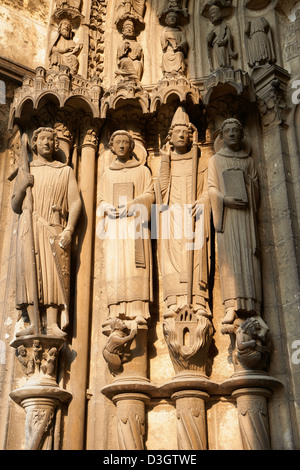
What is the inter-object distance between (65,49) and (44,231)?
2.52m

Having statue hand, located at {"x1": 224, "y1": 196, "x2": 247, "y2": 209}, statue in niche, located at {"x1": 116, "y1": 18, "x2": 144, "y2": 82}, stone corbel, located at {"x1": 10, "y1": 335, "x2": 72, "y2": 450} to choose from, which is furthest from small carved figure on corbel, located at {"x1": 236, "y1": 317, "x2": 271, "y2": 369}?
statue in niche, located at {"x1": 116, "y1": 18, "x2": 144, "y2": 82}

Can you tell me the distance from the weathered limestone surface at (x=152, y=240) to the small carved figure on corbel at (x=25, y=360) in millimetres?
91

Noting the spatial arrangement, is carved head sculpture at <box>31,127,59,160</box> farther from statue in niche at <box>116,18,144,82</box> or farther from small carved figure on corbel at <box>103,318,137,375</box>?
small carved figure on corbel at <box>103,318,137,375</box>

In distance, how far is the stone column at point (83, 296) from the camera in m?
5.28

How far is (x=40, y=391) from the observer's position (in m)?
5.12

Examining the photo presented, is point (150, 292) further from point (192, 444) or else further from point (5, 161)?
point (5, 161)

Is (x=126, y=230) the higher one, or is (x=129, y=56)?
(x=129, y=56)

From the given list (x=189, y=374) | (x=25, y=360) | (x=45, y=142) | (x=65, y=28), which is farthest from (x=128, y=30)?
(x=189, y=374)

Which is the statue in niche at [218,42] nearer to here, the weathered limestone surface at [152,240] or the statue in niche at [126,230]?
the weathered limestone surface at [152,240]

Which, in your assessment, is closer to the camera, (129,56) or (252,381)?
(252,381)

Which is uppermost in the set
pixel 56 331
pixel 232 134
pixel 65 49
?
pixel 65 49

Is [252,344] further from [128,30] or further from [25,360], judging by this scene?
[128,30]

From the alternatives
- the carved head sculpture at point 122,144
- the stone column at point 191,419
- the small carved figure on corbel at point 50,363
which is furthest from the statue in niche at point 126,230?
the stone column at point 191,419
